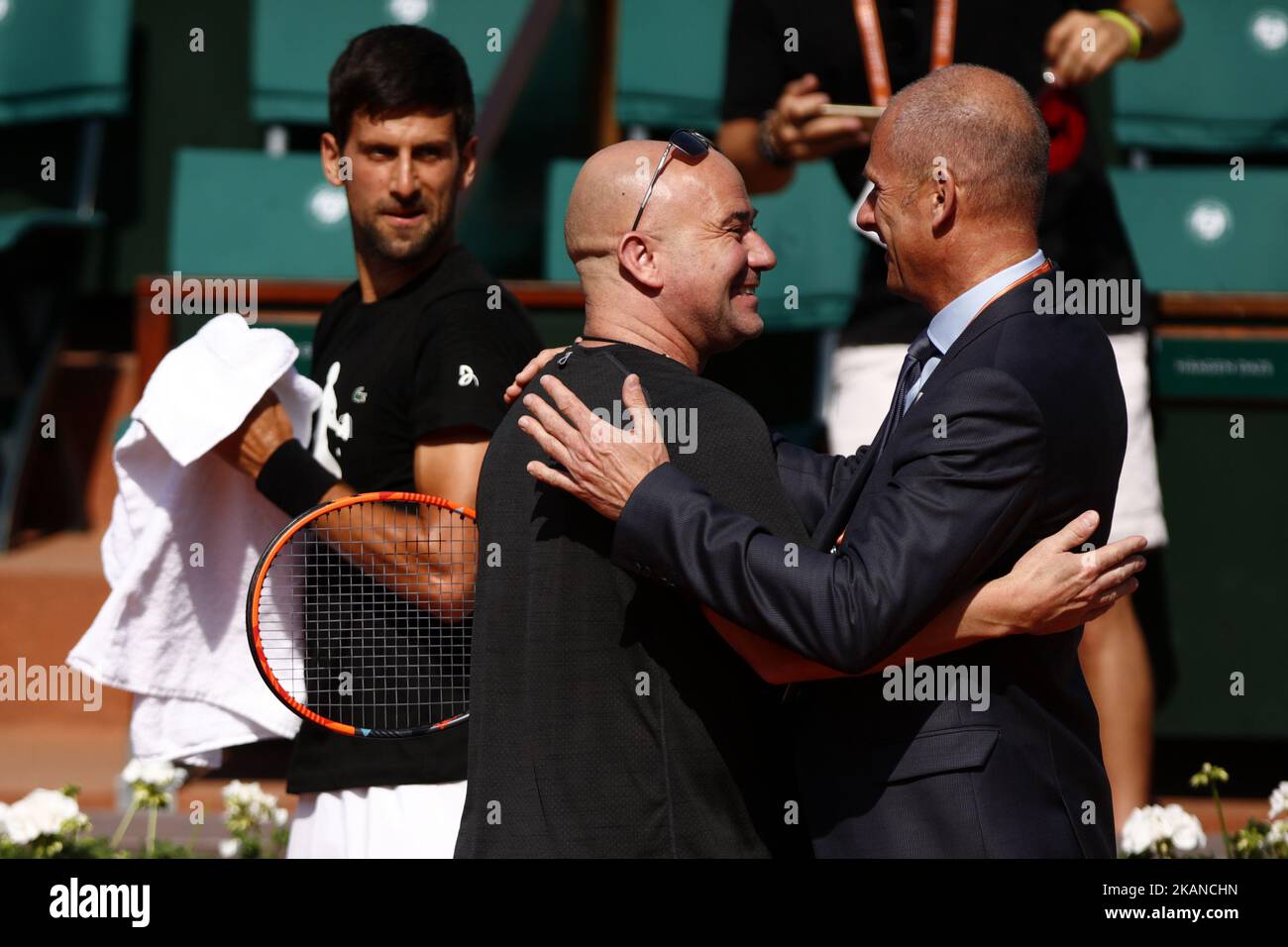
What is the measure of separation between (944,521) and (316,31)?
4535mm

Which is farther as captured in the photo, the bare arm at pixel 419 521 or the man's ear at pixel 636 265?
the bare arm at pixel 419 521

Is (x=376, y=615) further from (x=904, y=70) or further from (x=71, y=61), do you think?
(x=71, y=61)

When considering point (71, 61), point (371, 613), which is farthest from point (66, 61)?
point (371, 613)

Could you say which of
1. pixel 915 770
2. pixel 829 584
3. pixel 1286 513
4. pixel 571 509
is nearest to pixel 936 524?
pixel 829 584

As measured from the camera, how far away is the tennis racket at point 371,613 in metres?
2.81

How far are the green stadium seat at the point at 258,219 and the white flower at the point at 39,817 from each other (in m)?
2.23

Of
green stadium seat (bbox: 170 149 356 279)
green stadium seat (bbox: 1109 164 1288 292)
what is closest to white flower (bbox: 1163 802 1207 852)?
green stadium seat (bbox: 1109 164 1288 292)

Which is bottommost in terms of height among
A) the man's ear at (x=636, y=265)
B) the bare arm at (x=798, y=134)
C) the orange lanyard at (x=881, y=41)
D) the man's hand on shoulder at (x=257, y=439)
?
the man's hand on shoulder at (x=257, y=439)

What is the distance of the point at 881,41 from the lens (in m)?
4.25

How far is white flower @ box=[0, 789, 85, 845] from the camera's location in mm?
3730

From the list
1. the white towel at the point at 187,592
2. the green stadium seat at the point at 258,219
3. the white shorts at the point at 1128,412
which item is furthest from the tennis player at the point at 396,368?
the green stadium seat at the point at 258,219

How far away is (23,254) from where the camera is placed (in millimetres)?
6102

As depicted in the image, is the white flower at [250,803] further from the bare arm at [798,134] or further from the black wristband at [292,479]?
the bare arm at [798,134]
